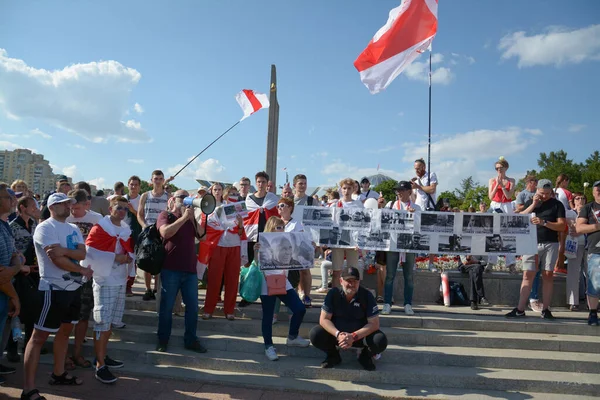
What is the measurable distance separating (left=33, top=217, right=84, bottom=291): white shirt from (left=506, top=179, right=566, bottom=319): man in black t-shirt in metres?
6.40

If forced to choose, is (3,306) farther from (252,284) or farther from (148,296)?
(148,296)

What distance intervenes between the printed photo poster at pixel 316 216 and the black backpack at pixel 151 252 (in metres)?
2.74

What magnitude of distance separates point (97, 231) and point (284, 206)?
8.25 ft

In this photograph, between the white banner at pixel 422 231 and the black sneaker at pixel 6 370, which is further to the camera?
the white banner at pixel 422 231

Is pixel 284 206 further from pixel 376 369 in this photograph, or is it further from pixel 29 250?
pixel 29 250

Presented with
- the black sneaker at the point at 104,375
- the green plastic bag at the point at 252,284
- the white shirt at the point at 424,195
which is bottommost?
the black sneaker at the point at 104,375

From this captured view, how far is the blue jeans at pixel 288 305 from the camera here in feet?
18.0

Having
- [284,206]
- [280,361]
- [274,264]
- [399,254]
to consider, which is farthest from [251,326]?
[399,254]

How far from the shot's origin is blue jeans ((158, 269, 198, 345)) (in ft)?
18.1

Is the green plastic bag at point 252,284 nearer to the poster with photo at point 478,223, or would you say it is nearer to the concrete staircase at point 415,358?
the concrete staircase at point 415,358

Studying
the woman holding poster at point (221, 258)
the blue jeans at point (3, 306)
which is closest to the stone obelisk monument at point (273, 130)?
the woman holding poster at point (221, 258)

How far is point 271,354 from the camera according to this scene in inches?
216

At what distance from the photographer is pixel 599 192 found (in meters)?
6.42

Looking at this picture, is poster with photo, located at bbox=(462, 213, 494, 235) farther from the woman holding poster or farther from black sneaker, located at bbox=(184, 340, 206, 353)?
black sneaker, located at bbox=(184, 340, 206, 353)
